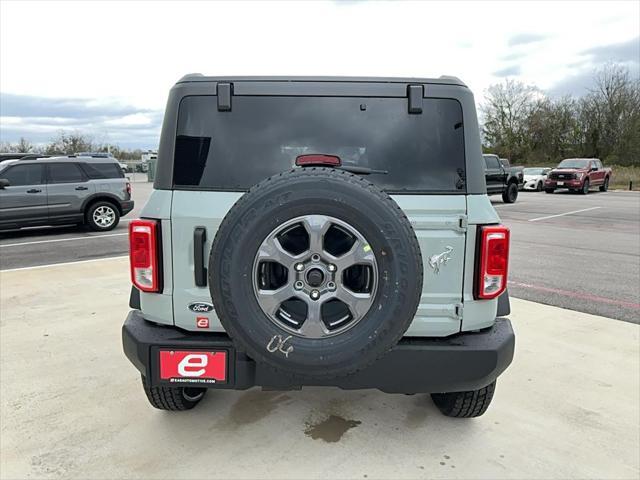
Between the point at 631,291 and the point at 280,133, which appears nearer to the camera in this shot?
the point at 280,133

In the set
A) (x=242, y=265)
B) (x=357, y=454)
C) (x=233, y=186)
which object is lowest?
(x=357, y=454)

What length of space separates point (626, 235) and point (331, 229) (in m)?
11.3

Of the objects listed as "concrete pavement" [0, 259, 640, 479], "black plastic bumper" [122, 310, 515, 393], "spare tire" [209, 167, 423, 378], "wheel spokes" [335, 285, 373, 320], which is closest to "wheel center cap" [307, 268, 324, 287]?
"spare tire" [209, 167, 423, 378]

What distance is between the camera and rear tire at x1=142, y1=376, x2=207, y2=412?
283 cm

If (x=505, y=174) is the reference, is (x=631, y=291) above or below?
below

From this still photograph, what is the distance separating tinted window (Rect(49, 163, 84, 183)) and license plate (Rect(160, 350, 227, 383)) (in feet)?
32.1

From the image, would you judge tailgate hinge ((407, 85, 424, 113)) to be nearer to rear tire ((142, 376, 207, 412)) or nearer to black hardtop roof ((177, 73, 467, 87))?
black hardtop roof ((177, 73, 467, 87))

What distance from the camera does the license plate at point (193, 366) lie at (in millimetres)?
2281

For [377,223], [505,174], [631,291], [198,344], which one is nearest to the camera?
[377,223]

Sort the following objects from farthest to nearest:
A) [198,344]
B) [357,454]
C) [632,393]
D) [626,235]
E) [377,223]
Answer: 1. [626,235]
2. [632,393]
3. [357,454]
4. [198,344]
5. [377,223]

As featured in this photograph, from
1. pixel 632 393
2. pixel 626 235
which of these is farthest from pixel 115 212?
pixel 626 235

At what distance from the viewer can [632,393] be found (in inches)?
131

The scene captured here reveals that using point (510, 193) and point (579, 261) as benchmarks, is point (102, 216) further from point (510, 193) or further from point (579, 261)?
point (510, 193)

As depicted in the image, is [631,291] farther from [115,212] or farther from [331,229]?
[115,212]
